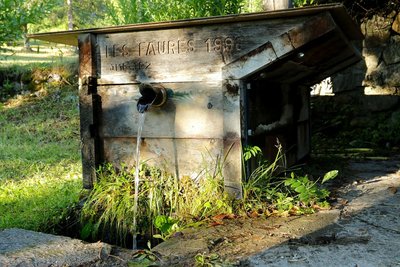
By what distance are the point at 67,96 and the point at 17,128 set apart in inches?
90.4

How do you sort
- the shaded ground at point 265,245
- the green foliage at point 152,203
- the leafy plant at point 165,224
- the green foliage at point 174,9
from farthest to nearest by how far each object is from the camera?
the green foliage at point 174,9, the green foliage at point 152,203, the leafy plant at point 165,224, the shaded ground at point 265,245

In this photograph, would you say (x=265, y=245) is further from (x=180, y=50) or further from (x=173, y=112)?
(x=180, y=50)

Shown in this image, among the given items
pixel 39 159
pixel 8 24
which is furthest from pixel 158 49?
pixel 8 24

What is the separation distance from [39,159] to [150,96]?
3.33 m

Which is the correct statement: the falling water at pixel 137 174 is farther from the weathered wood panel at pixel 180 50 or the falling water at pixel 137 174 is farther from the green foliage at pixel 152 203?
the weathered wood panel at pixel 180 50

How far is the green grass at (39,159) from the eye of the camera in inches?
154

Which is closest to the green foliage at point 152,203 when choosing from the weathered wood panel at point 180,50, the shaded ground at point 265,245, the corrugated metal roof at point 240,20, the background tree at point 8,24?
the shaded ground at point 265,245

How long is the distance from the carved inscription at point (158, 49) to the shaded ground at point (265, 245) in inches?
57.4

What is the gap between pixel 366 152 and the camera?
650cm

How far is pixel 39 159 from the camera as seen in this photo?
6.35m

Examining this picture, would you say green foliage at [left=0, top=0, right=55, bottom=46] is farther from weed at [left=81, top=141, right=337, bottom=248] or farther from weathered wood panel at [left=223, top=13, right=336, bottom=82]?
weathered wood panel at [left=223, top=13, right=336, bottom=82]

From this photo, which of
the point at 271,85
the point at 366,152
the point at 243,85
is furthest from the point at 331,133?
the point at 243,85

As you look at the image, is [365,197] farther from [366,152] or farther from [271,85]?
[366,152]

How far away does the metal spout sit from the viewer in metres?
3.73
